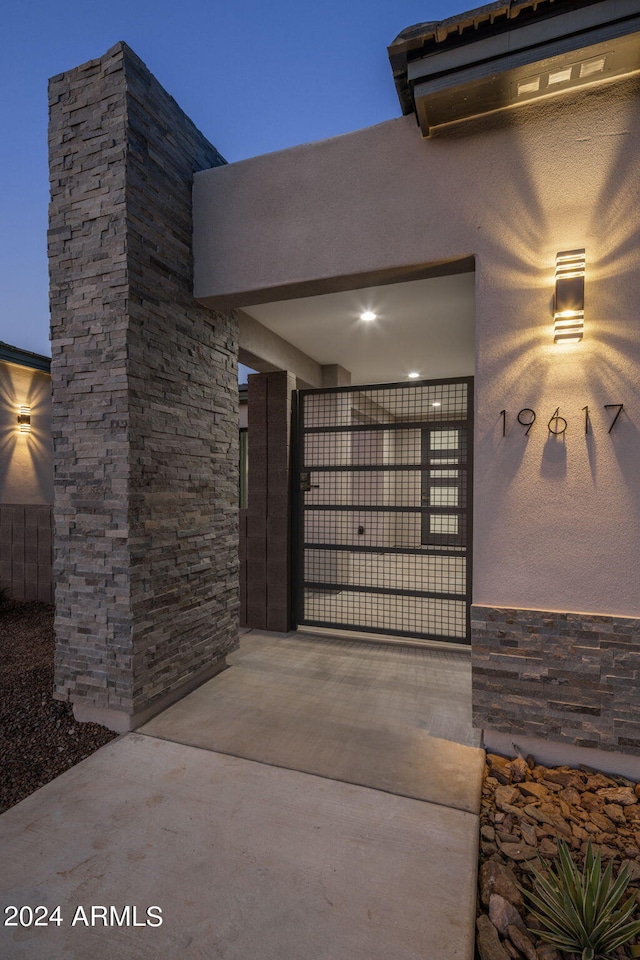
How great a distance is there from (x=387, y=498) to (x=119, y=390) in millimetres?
3138

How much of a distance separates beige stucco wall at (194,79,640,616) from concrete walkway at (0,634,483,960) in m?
1.15

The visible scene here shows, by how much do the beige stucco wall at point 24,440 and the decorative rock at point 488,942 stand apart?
7.28m

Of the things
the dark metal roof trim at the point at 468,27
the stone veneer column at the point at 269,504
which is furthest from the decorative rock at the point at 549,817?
the dark metal roof trim at the point at 468,27

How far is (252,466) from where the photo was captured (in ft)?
16.2

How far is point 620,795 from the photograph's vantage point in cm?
229

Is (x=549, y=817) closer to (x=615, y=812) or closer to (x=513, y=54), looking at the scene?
(x=615, y=812)

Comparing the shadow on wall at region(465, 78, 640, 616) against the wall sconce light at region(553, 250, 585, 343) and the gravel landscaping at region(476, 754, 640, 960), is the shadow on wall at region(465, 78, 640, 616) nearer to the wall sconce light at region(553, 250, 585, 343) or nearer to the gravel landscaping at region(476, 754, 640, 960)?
the wall sconce light at region(553, 250, 585, 343)

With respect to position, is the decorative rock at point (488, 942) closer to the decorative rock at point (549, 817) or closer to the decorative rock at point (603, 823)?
the decorative rock at point (549, 817)

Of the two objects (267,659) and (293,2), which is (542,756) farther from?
(293,2)

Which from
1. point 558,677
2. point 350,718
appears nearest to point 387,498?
point 350,718

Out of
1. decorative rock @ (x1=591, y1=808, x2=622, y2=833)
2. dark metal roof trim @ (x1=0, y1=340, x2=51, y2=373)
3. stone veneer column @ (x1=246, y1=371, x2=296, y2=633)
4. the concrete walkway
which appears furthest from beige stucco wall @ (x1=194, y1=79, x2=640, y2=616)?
dark metal roof trim @ (x1=0, y1=340, x2=51, y2=373)

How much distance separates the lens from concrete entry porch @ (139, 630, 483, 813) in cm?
242

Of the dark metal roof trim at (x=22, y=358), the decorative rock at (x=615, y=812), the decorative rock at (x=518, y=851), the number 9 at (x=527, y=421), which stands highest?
the dark metal roof trim at (x=22, y=358)

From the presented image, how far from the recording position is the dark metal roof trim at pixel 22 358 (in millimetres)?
6285
